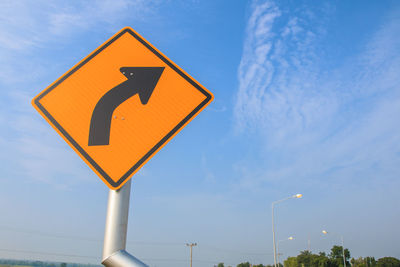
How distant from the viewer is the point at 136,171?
5.10ft

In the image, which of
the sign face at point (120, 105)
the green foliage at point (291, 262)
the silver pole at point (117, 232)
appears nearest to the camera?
the silver pole at point (117, 232)

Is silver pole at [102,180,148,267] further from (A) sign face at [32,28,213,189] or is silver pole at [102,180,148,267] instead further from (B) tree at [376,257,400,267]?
(B) tree at [376,257,400,267]

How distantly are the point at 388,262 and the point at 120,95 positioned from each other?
341 ft

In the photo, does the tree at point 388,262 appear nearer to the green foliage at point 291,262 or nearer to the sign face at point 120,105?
the green foliage at point 291,262

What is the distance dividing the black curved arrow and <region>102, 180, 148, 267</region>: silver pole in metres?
0.31

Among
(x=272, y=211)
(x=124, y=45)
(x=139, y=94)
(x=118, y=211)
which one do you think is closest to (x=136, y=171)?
(x=118, y=211)

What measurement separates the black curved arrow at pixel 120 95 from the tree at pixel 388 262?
337 ft

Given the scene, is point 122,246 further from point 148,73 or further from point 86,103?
point 148,73

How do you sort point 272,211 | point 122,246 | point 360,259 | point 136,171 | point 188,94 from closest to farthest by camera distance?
1. point 122,246
2. point 136,171
3. point 188,94
4. point 272,211
5. point 360,259

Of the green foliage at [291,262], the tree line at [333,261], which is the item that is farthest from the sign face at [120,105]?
the green foliage at [291,262]

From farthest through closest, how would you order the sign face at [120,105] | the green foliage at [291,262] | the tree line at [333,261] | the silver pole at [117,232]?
1. the green foliage at [291,262]
2. the tree line at [333,261]
3. the sign face at [120,105]
4. the silver pole at [117,232]

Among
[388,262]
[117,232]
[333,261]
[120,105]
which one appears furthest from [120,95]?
[388,262]

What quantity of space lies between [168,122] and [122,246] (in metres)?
0.72

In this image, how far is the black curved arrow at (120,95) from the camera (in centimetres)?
160
